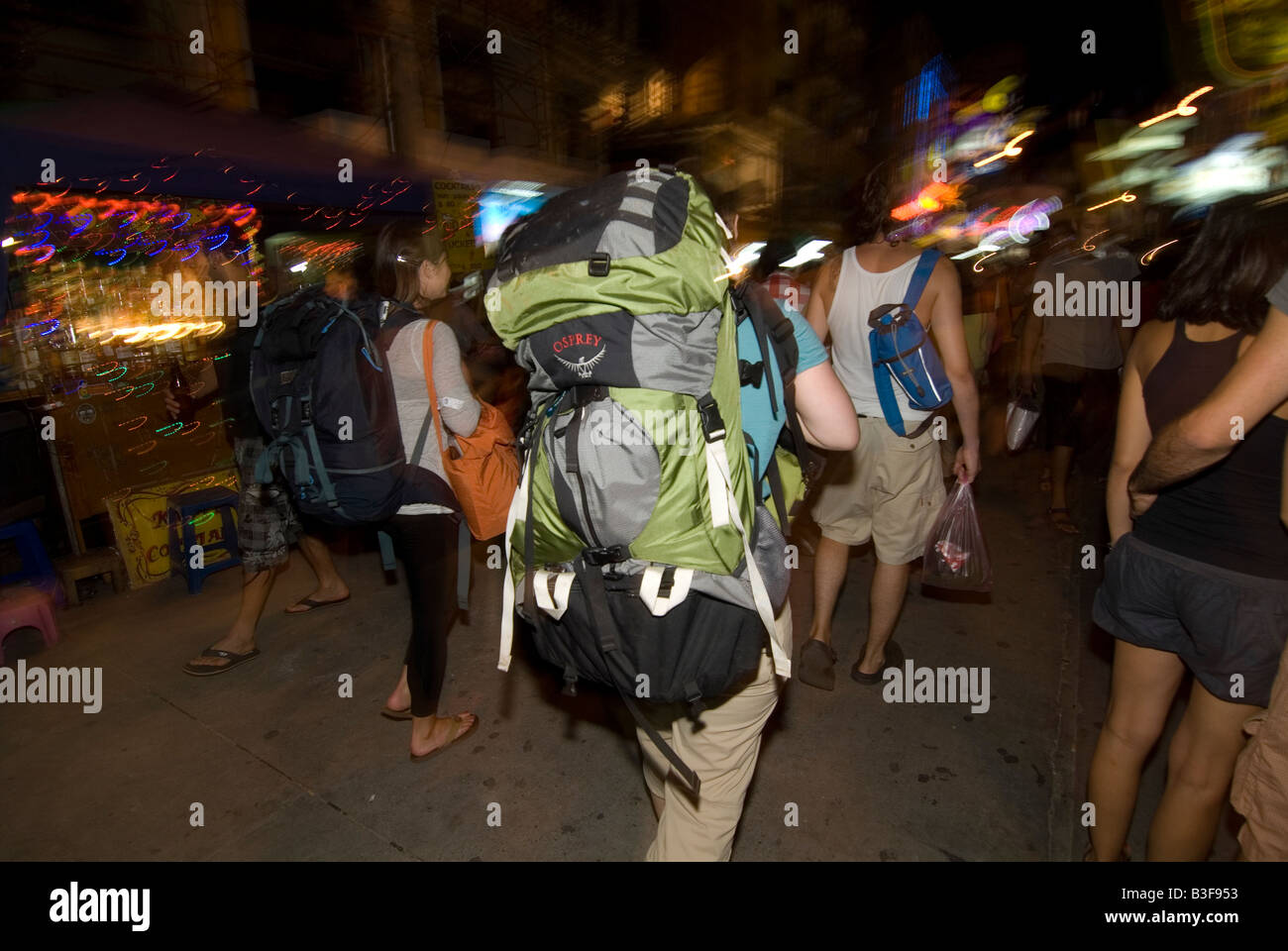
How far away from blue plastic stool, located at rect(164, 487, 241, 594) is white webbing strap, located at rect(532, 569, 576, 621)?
13.9 feet

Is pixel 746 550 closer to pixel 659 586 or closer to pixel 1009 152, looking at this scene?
pixel 659 586

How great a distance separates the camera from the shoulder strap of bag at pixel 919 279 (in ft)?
9.46

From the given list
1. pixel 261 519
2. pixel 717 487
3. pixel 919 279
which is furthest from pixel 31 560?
pixel 919 279

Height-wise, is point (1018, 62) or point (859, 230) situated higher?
point (1018, 62)

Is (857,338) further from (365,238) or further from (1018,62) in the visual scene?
(1018,62)

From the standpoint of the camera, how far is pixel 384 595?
4602mm

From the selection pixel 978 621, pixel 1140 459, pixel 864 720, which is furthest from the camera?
pixel 978 621

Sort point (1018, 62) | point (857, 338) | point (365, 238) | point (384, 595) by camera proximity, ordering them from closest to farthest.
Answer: point (857, 338)
point (384, 595)
point (365, 238)
point (1018, 62)

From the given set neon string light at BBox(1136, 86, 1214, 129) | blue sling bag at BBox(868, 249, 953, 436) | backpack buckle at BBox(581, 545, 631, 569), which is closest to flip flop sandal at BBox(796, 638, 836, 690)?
blue sling bag at BBox(868, 249, 953, 436)

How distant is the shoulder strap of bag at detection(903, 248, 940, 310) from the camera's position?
2885 mm

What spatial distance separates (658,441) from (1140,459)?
149 centimetres

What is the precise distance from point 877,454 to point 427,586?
2.06 metres

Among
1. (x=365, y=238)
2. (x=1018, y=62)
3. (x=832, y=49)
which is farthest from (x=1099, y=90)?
(x=365, y=238)

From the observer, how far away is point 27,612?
404 centimetres
